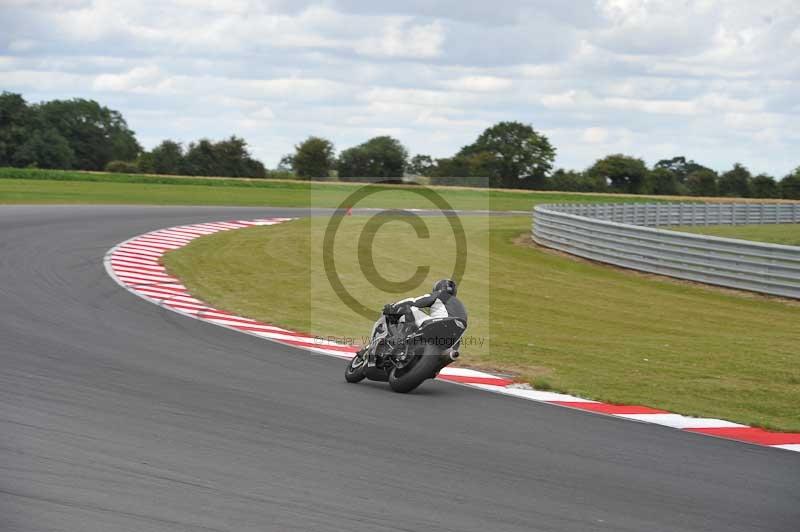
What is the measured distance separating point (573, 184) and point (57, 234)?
65.1m

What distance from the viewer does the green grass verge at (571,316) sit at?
11.0 metres

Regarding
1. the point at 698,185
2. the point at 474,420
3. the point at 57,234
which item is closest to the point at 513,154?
the point at 698,185

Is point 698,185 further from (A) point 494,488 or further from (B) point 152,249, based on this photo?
(A) point 494,488

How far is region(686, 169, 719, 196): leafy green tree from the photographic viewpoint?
285 feet

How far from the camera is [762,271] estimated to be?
19.5 meters

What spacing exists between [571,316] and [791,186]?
72270mm

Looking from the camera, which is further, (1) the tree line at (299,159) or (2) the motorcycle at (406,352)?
(1) the tree line at (299,159)

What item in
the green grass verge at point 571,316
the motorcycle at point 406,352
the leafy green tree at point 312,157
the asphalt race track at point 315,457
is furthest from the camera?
the leafy green tree at point 312,157

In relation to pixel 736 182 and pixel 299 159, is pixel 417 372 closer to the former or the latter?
pixel 299 159

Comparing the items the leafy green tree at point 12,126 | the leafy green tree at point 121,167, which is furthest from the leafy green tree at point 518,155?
the leafy green tree at point 12,126

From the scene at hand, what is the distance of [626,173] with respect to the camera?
90438 millimetres

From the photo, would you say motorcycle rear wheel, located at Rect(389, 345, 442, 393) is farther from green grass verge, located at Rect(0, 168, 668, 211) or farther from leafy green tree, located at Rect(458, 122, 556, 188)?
leafy green tree, located at Rect(458, 122, 556, 188)

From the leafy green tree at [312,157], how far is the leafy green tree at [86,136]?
23.7 meters

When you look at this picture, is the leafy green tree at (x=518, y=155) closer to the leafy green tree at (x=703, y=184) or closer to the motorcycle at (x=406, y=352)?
the leafy green tree at (x=703, y=184)
